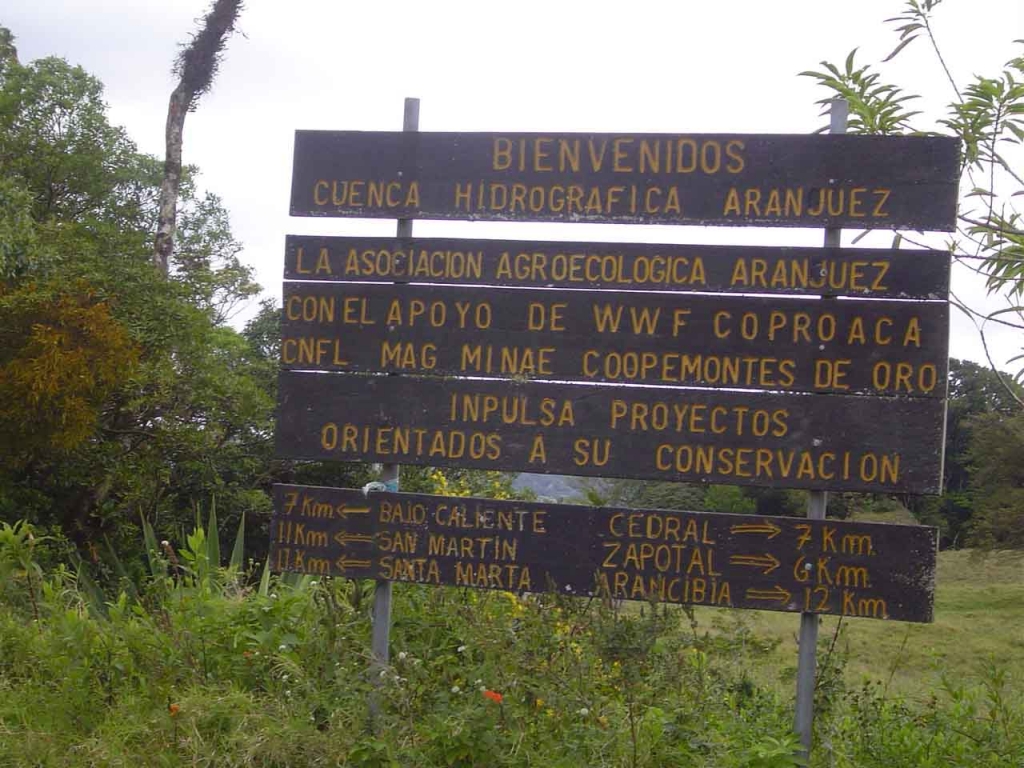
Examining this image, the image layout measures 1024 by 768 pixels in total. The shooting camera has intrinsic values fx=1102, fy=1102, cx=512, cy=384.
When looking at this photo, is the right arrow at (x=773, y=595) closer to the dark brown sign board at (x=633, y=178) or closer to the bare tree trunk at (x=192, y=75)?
the dark brown sign board at (x=633, y=178)

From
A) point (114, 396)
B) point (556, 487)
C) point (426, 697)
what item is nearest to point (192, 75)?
point (114, 396)

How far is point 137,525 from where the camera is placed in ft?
41.5

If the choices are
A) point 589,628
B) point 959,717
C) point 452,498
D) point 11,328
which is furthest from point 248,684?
point 11,328

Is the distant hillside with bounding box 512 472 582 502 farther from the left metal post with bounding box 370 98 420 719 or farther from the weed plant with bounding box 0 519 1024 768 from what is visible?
the left metal post with bounding box 370 98 420 719

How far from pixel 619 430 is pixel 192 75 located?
16.3 metres

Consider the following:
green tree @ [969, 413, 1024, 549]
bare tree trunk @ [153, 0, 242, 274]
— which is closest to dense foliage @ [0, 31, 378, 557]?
bare tree trunk @ [153, 0, 242, 274]

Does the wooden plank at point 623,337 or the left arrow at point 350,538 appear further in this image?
the left arrow at point 350,538

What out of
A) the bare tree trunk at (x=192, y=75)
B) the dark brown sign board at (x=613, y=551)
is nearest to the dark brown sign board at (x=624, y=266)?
the dark brown sign board at (x=613, y=551)

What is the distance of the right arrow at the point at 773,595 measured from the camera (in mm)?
4402

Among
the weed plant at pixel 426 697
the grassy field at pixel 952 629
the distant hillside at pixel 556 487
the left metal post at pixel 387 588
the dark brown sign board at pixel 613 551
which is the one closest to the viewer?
the weed plant at pixel 426 697

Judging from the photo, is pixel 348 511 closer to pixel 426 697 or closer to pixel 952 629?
pixel 426 697

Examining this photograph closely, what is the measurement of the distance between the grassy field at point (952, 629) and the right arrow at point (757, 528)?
533 centimetres

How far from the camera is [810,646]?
4.39 meters

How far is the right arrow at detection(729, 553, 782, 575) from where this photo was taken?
4.42 metres
